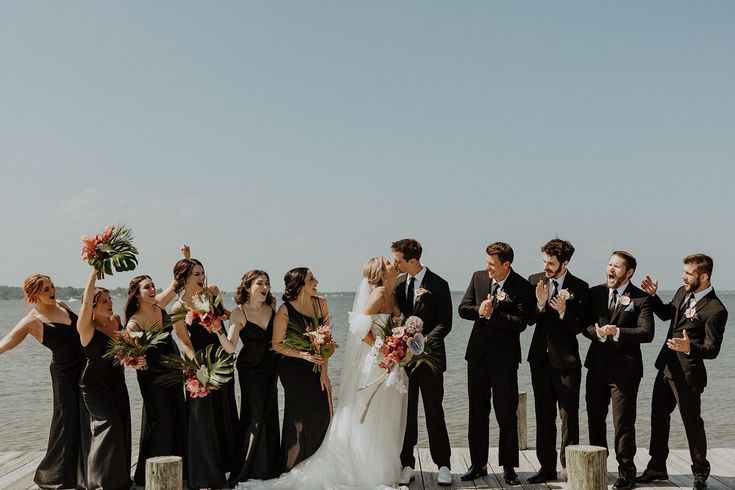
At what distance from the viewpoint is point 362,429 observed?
714 cm

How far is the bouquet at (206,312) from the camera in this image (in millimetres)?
6910

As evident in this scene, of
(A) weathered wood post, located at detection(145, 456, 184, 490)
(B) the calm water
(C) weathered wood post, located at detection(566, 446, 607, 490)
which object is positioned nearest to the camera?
(A) weathered wood post, located at detection(145, 456, 184, 490)

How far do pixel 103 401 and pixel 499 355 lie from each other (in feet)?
12.9

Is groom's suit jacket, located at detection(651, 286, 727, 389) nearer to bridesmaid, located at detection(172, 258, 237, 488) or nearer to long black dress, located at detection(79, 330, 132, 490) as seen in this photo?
bridesmaid, located at detection(172, 258, 237, 488)

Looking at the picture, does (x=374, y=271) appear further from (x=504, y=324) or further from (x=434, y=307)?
(x=504, y=324)

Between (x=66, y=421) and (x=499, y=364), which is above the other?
(x=499, y=364)

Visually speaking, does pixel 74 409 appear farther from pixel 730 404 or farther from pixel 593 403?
pixel 730 404

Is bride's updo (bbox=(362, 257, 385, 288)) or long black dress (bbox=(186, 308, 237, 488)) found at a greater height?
bride's updo (bbox=(362, 257, 385, 288))

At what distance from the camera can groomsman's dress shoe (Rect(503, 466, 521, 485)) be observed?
7.33 metres

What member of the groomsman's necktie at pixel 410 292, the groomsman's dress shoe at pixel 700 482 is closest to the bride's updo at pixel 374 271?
the groomsman's necktie at pixel 410 292

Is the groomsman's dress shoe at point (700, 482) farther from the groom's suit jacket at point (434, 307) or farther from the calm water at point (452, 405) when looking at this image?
the calm water at point (452, 405)

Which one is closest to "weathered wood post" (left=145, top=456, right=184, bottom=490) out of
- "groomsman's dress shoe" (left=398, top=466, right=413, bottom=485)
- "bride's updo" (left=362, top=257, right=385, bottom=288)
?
"bride's updo" (left=362, top=257, right=385, bottom=288)

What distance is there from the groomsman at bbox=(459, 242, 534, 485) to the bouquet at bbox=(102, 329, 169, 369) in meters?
3.14

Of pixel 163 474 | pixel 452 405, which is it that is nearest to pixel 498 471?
pixel 163 474
